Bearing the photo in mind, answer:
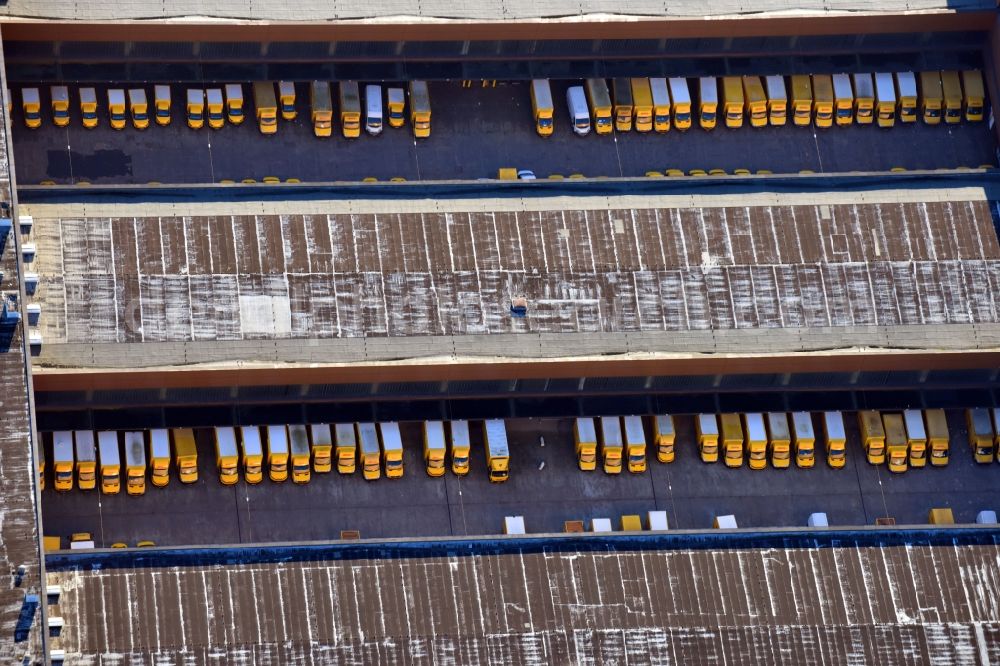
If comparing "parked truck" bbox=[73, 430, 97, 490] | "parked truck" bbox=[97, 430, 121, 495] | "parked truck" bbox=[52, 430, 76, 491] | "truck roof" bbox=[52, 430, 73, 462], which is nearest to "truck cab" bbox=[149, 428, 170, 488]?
"parked truck" bbox=[97, 430, 121, 495]

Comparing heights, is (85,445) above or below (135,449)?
above

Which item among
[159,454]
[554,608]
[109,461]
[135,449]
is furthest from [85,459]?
[554,608]

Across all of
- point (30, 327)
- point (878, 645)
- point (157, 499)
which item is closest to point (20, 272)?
point (30, 327)

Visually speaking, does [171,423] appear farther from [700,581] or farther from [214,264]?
[700,581]

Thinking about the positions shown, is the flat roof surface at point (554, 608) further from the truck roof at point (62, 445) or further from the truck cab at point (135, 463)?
the truck roof at point (62, 445)

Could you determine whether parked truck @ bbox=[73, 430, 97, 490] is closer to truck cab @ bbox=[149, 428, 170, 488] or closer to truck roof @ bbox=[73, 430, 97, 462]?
truck roof @ bbox=[73, 430, 97, 462]

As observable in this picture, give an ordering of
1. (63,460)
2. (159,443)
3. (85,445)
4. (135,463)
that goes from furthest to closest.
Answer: (159,443), (135,463), (85,445), (63,460)

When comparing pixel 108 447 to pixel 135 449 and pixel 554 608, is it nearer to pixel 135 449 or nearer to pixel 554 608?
pixel 135 449

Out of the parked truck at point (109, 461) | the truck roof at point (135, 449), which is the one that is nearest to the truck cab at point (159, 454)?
the truck roof at point (135, 449)
